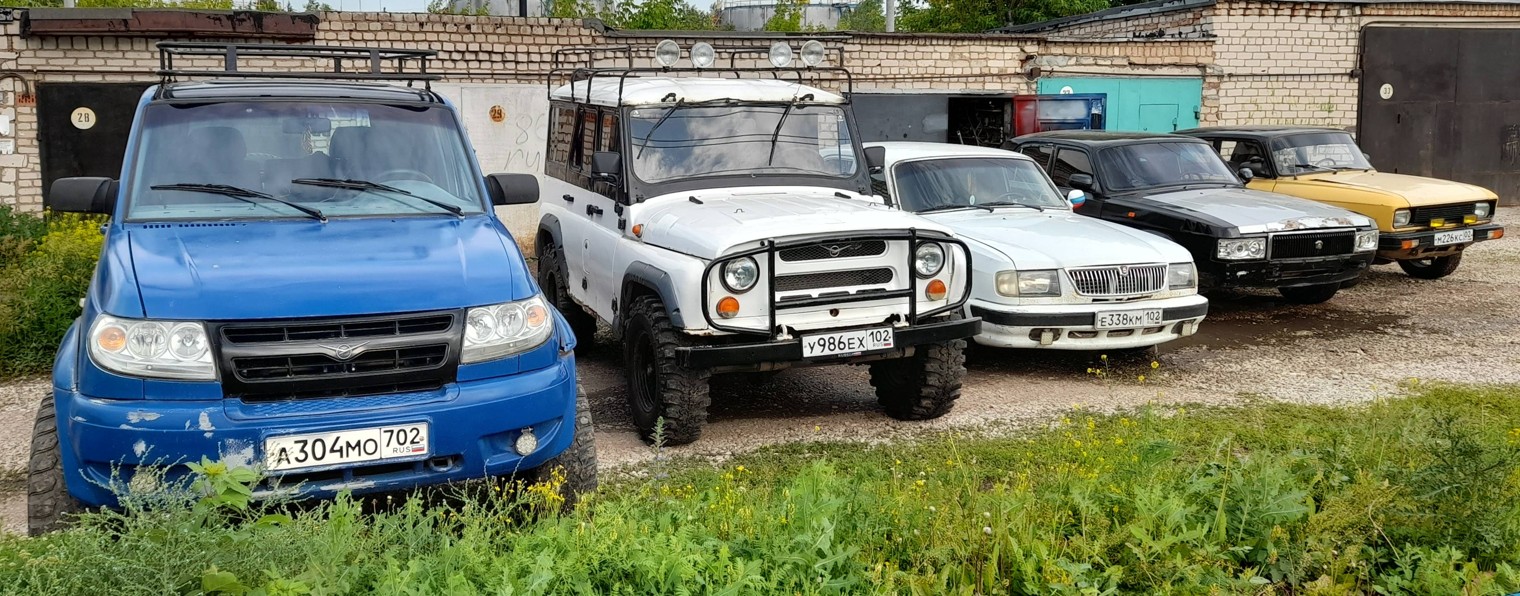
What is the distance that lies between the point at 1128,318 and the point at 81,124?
35.5 ft

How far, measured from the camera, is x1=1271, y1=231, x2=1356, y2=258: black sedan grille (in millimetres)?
9289

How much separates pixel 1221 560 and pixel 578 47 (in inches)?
473

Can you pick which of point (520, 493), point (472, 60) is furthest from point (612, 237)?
→ point (472, 60)

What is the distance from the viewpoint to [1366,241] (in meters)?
9.67

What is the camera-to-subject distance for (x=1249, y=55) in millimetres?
18219

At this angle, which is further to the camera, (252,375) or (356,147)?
(356,147)

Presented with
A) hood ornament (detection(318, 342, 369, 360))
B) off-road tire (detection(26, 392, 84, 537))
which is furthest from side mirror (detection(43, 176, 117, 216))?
hood ornament (detection(318, 342, 369, 360))

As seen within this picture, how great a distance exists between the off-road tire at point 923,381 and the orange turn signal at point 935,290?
254 mm

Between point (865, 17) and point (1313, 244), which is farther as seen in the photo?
point (865, 17)

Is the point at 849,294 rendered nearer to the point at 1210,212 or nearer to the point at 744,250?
the point at 744,250

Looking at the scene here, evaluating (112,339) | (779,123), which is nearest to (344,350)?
(112,339)

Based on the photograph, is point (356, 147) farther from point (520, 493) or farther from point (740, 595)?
point (740, 595)

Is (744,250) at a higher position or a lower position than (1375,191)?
lower

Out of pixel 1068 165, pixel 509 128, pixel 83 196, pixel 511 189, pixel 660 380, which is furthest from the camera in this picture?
pixel 509 128
